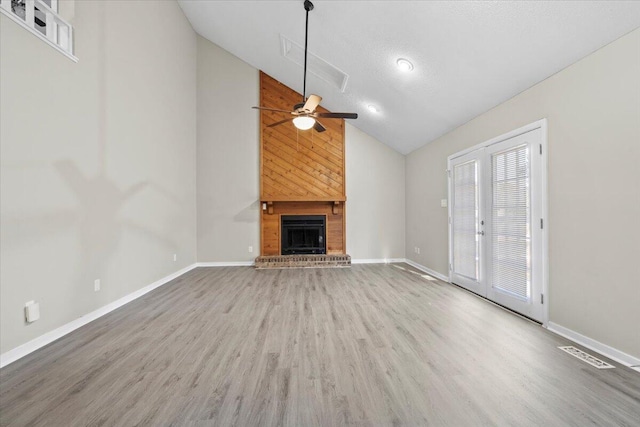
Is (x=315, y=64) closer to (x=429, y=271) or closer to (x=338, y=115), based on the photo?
(x=338, y=115)

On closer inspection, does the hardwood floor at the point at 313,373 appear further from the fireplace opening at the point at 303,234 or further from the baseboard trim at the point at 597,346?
the fireplace opening at the point at 303,234

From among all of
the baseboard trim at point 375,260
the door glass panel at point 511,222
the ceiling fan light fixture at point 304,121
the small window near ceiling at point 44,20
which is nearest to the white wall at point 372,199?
the baseboard trim at point 375,260

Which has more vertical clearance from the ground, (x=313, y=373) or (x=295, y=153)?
(x=295, y=153)

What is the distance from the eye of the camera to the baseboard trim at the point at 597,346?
1.96 meters

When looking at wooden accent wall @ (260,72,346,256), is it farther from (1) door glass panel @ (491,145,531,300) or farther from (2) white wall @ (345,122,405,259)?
(1) door glass panel @ (491,145,531,300)

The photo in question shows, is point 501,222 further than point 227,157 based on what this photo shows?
No

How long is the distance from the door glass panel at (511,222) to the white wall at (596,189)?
0.28 metres

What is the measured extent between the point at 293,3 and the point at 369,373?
4614 millimetres

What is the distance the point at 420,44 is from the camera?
3.14 m

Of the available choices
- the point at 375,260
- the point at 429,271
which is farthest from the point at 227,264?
the point at 429,271

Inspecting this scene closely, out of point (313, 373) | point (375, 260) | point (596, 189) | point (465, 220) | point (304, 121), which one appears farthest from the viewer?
point (375, 260)

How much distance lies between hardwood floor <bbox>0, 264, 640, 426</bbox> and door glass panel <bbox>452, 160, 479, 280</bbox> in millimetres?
909

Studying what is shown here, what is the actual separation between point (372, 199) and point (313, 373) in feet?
16.0

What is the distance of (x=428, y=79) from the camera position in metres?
3.58
